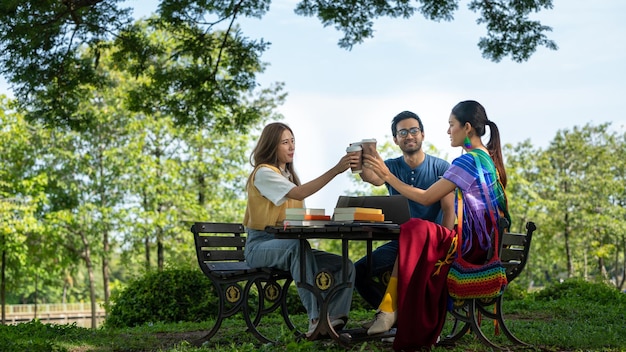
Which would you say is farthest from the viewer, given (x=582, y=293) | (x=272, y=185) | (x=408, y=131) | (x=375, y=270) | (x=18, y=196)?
(x=18, y=196)

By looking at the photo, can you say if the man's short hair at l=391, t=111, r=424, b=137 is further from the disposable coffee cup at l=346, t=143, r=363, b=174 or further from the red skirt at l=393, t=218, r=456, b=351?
the red skirt at l=393, t=218, r=456, b=351

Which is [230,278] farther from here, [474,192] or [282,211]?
[474,192]

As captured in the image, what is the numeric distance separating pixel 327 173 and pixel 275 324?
114 inches

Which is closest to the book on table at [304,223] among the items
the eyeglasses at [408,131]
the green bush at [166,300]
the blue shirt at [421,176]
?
the blue shirt at [421,176]

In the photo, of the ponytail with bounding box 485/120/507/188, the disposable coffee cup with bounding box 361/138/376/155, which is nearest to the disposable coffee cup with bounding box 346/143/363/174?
the disposable coffee cup with bounding box 361/138/376/155

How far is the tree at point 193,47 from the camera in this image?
399 inches

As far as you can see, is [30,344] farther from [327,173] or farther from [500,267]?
[500,267]

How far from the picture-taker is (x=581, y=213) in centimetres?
2870

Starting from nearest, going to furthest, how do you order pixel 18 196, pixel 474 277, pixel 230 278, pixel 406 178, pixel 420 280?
pixel 420 280
pixel 474 277
pixel 230 278
pixel 406 178
pixel 18 196

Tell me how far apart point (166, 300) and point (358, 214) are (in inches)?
190

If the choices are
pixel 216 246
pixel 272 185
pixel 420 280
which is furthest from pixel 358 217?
pixel 216 246

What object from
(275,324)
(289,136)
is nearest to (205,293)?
(275,324)

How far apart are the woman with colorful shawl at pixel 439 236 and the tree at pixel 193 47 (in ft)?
20.5

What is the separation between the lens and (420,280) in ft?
14.4
